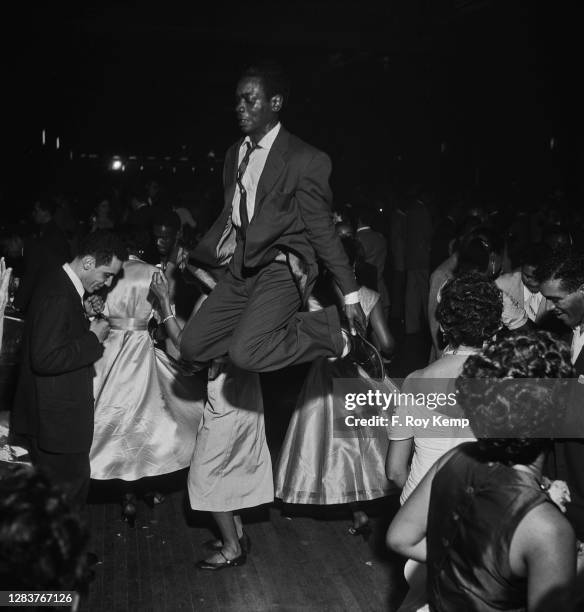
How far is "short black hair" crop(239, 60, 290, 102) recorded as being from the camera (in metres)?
3.99

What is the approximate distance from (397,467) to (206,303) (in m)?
1.29

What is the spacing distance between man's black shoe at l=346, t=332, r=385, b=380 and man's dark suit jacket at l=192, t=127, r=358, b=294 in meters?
0.36

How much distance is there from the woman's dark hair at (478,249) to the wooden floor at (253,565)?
1490 mm

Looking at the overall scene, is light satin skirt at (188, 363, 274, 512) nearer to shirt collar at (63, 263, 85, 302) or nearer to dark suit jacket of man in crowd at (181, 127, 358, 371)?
dark suit jacket of man in crowd at (181, 127, 358, 371)

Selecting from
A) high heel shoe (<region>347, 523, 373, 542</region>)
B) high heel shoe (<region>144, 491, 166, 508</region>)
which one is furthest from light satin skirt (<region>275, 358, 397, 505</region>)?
high heel shoe (<region>144, 491, 166, 508</region>)

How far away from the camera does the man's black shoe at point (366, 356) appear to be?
4199 millimetres

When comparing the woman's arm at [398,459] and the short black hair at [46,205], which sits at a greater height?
the short black hair at [46,205]

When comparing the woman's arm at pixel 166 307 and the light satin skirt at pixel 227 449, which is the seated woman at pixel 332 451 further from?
the woman's arm at pixel 166 307

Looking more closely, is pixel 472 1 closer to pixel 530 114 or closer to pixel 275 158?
pixel 530 114

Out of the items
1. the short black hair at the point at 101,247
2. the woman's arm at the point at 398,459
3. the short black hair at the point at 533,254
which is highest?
the short black hair at the point at 101,247

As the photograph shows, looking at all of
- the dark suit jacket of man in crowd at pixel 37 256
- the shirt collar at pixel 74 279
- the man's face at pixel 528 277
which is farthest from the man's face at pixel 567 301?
the dark suit jacket of man in crowd at pixel 37 256

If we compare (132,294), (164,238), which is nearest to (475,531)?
(132,294)

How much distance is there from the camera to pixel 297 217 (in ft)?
12.9

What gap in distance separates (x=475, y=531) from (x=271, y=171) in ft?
7.80
